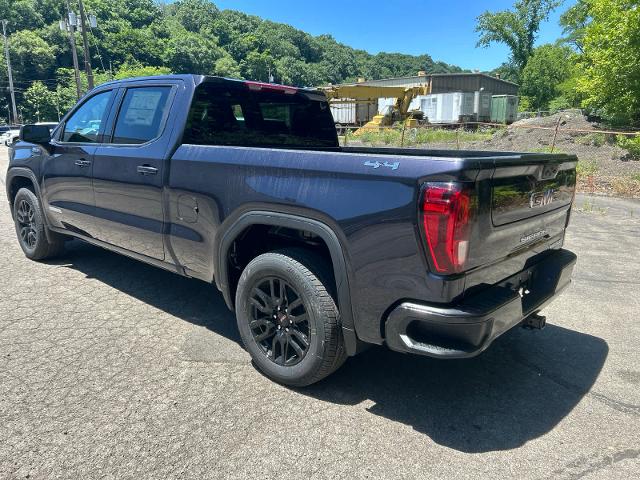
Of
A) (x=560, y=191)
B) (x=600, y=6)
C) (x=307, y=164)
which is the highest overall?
(x=600, y=6)

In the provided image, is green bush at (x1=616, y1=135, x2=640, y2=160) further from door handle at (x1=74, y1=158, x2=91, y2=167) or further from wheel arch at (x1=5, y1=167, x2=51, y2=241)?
wheel arch at (x1=5, y1=167, x2=51, y2=241)

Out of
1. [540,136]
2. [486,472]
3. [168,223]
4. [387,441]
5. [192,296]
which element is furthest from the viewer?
[540,136]

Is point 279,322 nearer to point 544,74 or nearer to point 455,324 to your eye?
point 455,324

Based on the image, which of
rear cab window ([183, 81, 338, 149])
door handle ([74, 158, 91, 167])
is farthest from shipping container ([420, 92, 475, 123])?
door handle ([74, 158, 91, 167])

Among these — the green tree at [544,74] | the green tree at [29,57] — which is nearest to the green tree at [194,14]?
the green tree at [29,57]

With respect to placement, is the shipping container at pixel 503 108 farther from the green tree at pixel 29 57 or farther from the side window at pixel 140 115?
the green tree at pixel 29 57

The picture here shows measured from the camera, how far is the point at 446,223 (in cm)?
227

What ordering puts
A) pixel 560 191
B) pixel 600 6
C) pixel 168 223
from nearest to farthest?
1. pixel 560 191
2. pixel 168 223
3. pixel 600 6

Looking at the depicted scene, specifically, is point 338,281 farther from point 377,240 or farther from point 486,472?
point 486,472

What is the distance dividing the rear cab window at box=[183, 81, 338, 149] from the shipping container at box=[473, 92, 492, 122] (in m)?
39.0

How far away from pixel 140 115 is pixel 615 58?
67.4 feet

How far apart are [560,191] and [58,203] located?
4.63 metres

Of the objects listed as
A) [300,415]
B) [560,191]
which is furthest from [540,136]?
[300,415]

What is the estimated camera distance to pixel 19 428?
263 cm
